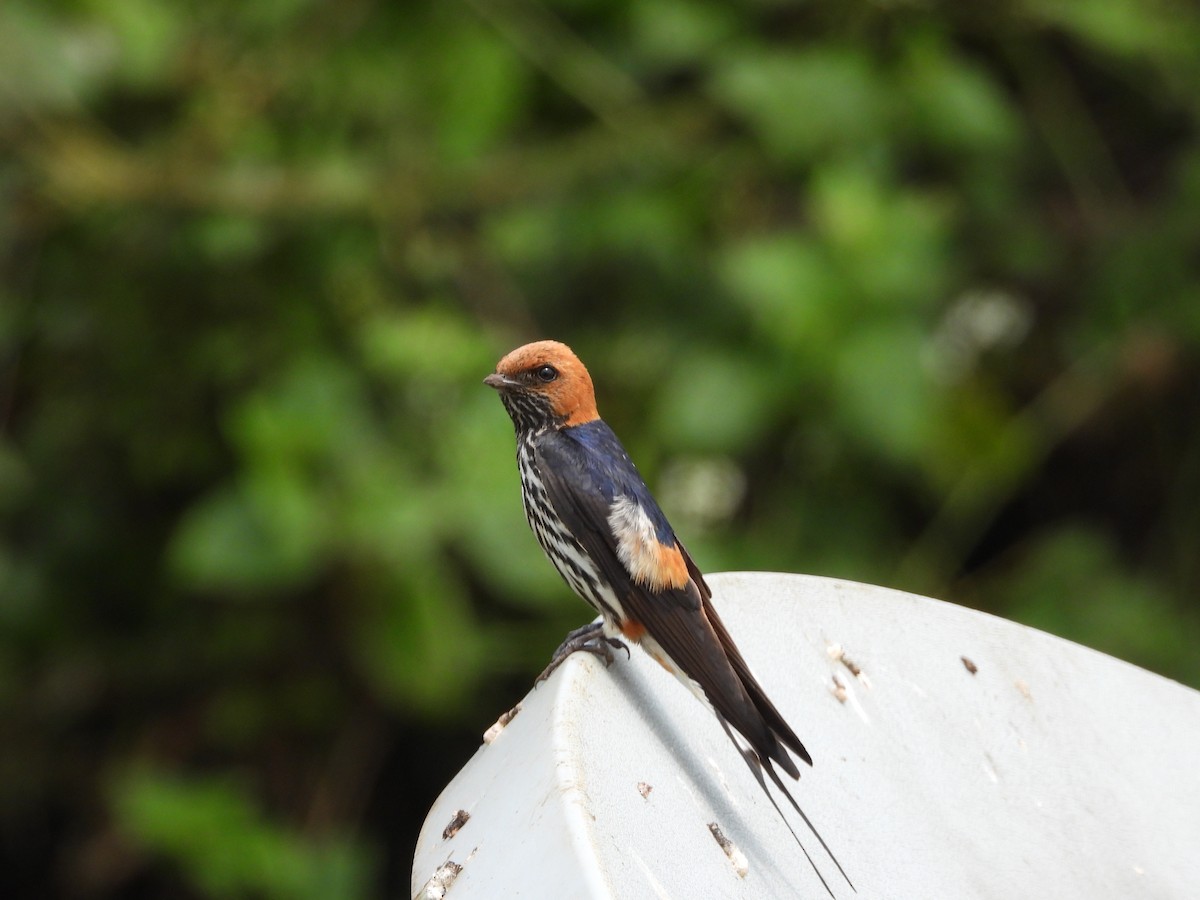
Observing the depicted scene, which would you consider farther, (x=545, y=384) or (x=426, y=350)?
(x=426, y=350)

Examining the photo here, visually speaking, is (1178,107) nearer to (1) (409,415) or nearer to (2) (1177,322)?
(2) (1177,322)

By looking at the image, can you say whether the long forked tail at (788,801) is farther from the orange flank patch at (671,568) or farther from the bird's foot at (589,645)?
the orange flank patch at (671,568)

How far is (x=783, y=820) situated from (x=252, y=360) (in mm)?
2535

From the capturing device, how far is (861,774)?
6.00 feet

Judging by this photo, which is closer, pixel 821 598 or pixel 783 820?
pixel 783 820

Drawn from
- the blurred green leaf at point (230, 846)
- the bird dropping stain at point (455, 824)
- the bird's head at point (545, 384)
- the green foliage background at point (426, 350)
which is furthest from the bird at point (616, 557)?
the blurred green leaf at point (230, 846)

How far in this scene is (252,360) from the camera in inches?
153

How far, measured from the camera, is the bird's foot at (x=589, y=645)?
208 cm

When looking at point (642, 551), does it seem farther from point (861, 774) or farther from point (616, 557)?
point (861, 774)

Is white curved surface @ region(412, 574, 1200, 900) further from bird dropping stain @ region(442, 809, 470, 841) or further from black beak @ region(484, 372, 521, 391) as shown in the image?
black beak @ region(484, 372, 521, 391)

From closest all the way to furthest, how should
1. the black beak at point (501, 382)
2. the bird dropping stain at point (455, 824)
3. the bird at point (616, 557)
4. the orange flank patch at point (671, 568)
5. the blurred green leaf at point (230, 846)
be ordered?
1. the bird dropping stain at point (455, 824)
2. the bird at point (616, 557)
3. the orange flank patch at point (671, 568)
4. the black beak at point (501, 382)
5. the blurred green leaf at point (230, 846)

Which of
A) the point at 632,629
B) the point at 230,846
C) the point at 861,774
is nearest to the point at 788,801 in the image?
the point at 861,774

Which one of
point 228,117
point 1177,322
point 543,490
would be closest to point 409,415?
point 228,117

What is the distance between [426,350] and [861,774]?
198 centimetres
